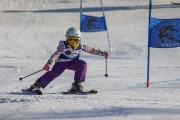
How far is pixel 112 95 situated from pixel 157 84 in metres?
2.25

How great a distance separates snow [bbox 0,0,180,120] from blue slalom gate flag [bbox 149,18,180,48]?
782 millimetres

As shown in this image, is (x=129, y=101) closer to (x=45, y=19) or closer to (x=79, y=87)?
(x=79, y=87)

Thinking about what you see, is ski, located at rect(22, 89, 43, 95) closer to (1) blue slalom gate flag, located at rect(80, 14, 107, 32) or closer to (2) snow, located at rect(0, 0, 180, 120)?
(2) snow, located at rect(0, 0, 180, 120)

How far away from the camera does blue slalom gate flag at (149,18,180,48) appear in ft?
31.4

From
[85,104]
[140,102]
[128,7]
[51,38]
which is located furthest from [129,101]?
[128,7]

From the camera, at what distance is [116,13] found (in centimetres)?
3712

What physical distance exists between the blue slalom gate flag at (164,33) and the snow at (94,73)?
0.78m

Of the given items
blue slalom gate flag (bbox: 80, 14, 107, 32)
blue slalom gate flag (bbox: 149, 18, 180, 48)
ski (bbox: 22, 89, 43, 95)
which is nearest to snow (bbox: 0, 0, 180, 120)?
ski (bbox: 22, 89, 43, 95)

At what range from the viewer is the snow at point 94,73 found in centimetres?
666

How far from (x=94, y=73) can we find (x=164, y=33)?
3.55 meters

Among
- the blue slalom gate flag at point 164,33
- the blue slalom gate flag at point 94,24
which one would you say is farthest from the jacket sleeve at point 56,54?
the blue slalom gate flag at point 94,24

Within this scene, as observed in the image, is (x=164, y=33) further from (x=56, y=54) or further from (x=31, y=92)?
(x=31, y=92)

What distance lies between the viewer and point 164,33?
962 centimetres

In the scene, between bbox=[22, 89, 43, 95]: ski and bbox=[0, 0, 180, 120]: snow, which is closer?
bbox=[0, 0, 180, 120]: snow
